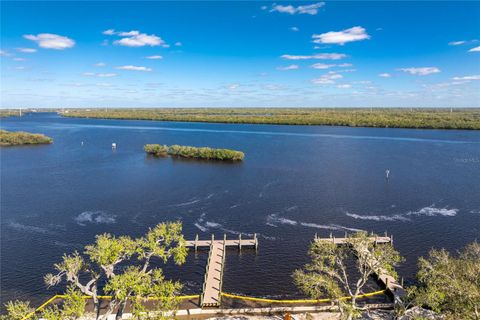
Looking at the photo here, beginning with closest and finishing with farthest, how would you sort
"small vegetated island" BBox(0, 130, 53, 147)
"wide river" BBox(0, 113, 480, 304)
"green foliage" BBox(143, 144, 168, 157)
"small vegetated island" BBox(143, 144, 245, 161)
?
"wide river" BBox(0, 113, 480, 304), "small vegetated island" BBox(143, 144, 245, 161), "green foliage" BBox(143, 144, 168, 157), "small vegetated island" BBox(0, 130, 53, 147)

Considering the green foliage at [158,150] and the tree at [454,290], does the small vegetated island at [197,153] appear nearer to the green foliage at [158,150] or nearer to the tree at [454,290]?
the green foliage at [158,150]

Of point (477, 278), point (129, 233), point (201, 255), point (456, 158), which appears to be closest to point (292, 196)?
point (201, 255)

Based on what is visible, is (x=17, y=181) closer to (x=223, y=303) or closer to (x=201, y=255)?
(x=201, y=255)

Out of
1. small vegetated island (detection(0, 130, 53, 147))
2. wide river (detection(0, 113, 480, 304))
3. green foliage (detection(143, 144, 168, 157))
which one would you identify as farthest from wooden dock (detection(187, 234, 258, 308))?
small vegetated island (detection(0, 130, 53, 147))

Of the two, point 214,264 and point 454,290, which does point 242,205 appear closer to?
point 214,264

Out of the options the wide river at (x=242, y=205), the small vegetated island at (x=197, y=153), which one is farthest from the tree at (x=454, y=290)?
the small vegetated island at (x=197, y=153)

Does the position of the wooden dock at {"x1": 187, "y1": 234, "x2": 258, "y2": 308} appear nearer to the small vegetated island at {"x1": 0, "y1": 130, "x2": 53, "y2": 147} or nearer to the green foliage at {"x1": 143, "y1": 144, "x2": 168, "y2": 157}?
the green foliage at {"x1": 143, "y1": 144, "x2": 168, "y2": 157}
